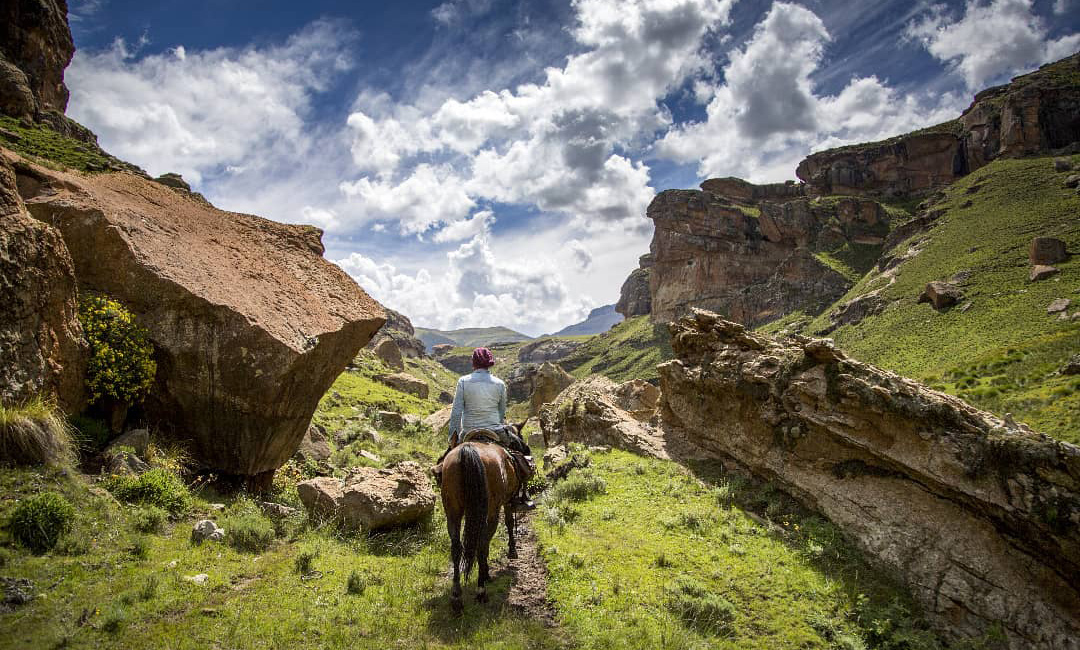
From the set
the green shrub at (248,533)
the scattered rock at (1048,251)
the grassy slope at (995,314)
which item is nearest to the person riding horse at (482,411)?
the green shrub at (248,533)

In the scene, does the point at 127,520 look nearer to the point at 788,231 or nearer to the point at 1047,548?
the point at 1047,548

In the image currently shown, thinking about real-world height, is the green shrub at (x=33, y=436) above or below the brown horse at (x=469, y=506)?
above

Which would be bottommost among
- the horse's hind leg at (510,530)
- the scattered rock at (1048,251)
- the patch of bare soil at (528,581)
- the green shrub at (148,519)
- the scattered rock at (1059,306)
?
the patch of bare soil at (528,581)

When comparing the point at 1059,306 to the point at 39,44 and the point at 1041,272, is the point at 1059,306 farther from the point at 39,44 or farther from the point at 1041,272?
the point at 39,44

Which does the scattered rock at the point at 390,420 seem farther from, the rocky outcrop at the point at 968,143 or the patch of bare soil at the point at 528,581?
the rocky outcrop at the point at 968,143

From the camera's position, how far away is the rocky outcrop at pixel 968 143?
10362 centimetres

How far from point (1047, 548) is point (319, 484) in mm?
13867

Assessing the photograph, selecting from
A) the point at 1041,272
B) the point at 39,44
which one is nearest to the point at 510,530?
the point at 39,44

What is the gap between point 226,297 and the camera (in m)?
10.3

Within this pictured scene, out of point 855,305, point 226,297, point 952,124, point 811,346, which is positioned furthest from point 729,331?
point 952,124

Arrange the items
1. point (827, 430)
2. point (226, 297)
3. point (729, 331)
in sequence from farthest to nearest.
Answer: point (729, 331) < point (827, 430) < point (226, 297)

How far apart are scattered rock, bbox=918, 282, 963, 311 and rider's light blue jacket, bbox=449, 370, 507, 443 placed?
73634 mm

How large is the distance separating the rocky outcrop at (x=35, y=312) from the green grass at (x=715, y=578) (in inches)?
378

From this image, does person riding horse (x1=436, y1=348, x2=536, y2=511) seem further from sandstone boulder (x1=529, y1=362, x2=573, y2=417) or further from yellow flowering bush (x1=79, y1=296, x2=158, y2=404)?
sandstone boulder (x1=529, y1=362, x2=573, y2=417)
